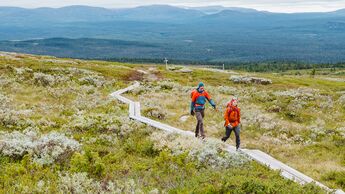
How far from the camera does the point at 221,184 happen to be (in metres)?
12.0

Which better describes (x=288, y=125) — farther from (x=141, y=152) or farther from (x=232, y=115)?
(x=141, y=152)

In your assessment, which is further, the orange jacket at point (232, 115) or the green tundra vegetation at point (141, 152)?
the orange jacket at point (232, 115)

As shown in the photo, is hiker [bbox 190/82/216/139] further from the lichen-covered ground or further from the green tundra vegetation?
the lichen-covered ground

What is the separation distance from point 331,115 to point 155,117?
15203mm

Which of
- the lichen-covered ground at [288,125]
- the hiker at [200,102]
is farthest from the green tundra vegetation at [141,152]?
the hiker at [200,102]

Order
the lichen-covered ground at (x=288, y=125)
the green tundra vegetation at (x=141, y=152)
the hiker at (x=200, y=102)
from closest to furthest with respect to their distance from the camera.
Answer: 1. the green tundra vegetation at (x=141, y=152)
2. the lichen-covered ground at (x=288, y=125)
3. the hiker at (x=200, y=102)

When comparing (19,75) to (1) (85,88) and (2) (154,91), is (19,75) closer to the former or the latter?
(1) (85,88)

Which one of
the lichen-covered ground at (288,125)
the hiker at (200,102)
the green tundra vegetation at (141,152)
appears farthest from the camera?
the hiker at (200,102)

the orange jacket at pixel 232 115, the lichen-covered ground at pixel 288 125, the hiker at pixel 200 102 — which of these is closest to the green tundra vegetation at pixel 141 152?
the lichen-covered ground at pixel 288 125

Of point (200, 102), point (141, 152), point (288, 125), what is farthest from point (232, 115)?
point (288, 125)

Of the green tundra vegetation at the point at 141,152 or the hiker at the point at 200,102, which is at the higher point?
the hiker at the point at 200,102

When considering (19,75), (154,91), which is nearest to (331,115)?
(154,91)

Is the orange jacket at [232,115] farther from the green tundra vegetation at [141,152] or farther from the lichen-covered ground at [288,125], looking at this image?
the lichen-covered ground at [288,125]

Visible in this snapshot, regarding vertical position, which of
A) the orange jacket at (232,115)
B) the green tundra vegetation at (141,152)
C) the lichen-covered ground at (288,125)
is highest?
the orange jacket at (232,115)
